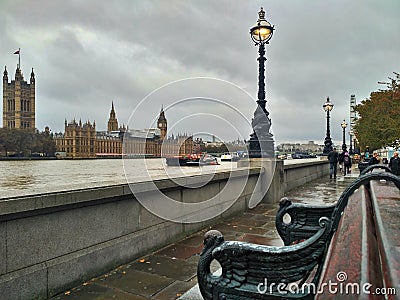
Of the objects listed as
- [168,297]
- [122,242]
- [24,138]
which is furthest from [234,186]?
[24,138]

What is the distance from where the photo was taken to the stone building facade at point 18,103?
11381 centimetres

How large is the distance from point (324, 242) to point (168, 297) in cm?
250

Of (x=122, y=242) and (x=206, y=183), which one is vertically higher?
(x=206, y=183)

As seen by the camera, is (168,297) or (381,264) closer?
(381,264)

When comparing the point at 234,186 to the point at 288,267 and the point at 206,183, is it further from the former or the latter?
the point at 288,267

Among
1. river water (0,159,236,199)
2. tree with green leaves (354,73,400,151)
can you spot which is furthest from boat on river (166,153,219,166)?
tree with green leaves (354,73,400,151)

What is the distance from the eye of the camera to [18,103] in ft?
374

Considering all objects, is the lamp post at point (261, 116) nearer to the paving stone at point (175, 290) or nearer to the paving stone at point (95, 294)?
the paving stone at point (175, 290)

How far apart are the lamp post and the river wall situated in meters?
4.43

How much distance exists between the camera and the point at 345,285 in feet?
2.85

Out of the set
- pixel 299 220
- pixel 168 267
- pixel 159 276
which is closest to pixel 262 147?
pixel 168 267

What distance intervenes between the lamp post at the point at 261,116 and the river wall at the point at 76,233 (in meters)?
4.43

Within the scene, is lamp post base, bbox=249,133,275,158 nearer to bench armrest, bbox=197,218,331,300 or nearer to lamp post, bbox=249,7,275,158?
lamp post, bbox=249,7,275,158

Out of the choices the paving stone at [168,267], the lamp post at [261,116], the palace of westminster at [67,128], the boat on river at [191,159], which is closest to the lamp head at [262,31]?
the lamp post at [261,116]
